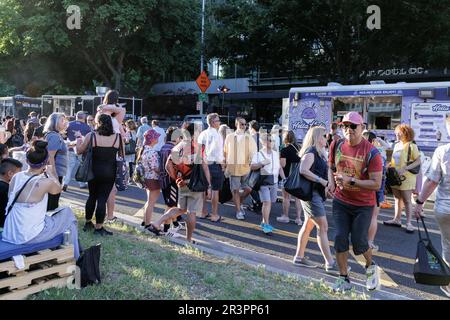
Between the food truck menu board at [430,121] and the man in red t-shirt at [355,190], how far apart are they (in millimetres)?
7077

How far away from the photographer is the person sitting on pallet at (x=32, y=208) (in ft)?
13.3

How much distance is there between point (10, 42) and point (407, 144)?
26109mm

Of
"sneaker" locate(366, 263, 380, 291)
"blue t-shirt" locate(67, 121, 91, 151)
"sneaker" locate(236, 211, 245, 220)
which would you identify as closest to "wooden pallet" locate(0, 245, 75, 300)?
"sneaker" locate(366, 263, 380, 291)

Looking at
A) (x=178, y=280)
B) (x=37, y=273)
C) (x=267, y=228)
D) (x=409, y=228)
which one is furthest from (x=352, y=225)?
(x=409, y=228)

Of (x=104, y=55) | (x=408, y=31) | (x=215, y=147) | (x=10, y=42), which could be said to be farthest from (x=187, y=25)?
(x=215, y=147)

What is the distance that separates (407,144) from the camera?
24.8 ft

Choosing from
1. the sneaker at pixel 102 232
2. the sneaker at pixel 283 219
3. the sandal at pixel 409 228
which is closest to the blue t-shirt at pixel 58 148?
the sneaker at pixel 102 232

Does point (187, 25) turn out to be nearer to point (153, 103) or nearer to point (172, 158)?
point (153, 103)

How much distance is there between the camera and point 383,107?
12078 mm

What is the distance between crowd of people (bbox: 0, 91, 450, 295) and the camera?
173 inches

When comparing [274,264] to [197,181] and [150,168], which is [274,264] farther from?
[150,168]

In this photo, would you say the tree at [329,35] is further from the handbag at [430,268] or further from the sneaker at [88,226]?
the handbag at [430,268]

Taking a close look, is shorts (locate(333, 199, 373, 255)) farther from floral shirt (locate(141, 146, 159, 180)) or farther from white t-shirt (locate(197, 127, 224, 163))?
white t-shirt (locate(197, 127, 224, 163))
